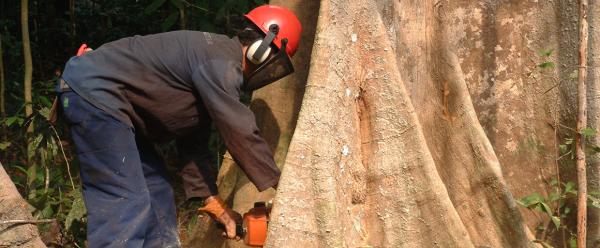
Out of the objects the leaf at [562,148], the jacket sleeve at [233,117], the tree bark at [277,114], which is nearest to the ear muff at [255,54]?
the jacket sleeve at [233,117]

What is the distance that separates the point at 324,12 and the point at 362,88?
488mm

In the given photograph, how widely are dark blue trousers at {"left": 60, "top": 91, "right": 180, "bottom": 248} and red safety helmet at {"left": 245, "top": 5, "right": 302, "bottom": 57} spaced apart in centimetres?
87

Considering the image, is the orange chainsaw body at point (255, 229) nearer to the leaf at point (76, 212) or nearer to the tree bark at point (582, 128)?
the leaf at point (76, 212)

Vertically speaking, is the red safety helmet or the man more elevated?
the red safety helmet

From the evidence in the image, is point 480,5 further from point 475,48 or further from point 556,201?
point 556,201

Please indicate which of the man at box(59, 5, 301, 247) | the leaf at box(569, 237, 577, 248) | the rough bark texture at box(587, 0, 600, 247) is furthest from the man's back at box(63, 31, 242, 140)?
the leaf at box(569, 237, 577, 248)

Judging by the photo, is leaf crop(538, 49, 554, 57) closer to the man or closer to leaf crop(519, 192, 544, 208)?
leaf crop(519, 192, 544, 208)

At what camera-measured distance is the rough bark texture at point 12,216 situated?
11.9 feet

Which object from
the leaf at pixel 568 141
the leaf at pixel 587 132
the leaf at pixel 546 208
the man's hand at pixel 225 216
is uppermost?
the leaf at pixel 587 132

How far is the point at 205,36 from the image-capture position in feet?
12.6

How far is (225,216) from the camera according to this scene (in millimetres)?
3924

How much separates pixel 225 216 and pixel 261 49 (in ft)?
2.97

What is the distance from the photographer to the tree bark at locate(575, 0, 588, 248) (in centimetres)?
449

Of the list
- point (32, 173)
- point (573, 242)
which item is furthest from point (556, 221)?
point (32, 173)
